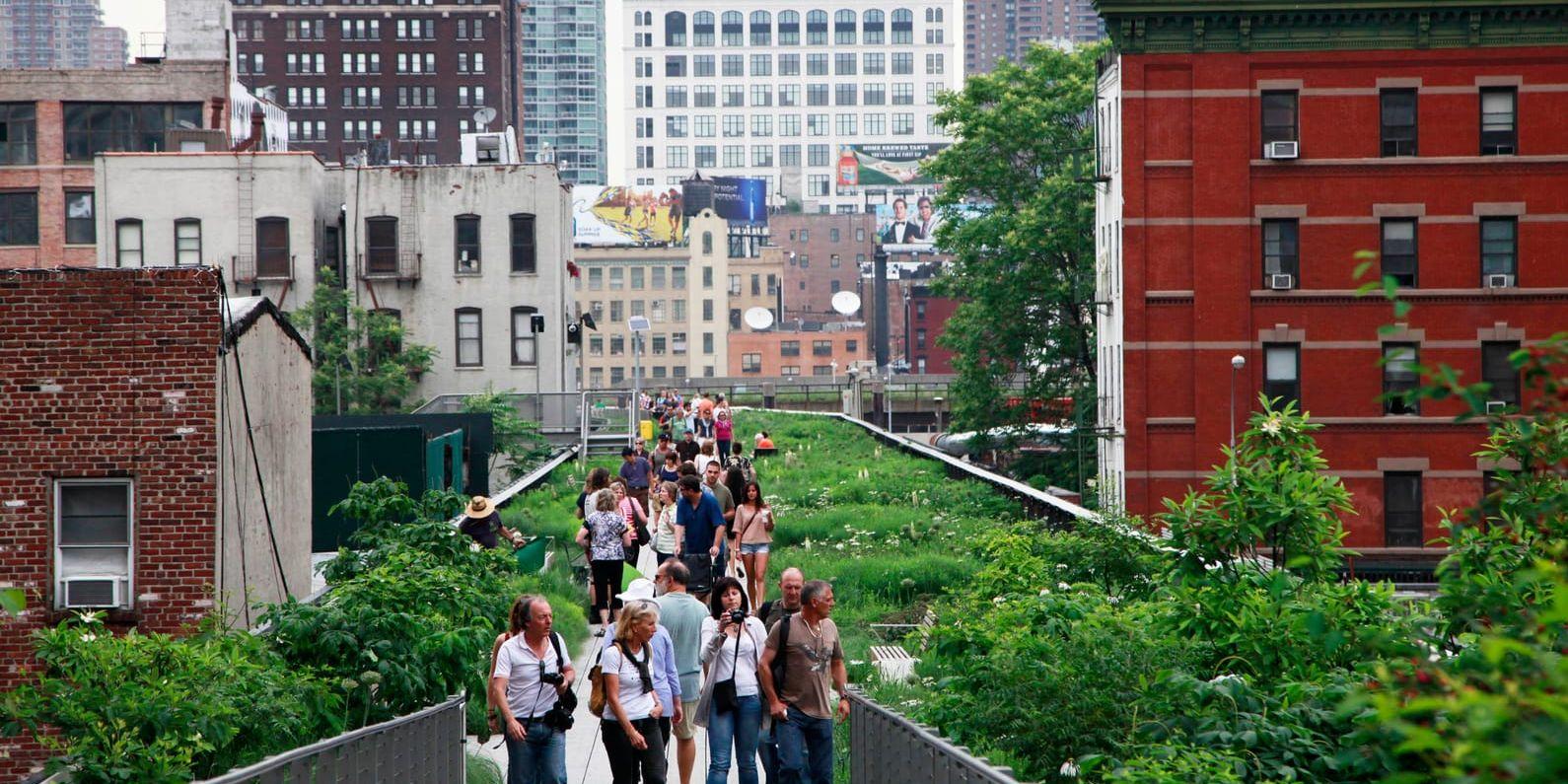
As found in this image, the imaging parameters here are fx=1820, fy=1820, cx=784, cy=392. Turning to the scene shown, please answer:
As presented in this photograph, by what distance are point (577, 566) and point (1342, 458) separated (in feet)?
82.1

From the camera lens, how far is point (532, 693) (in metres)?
11.6

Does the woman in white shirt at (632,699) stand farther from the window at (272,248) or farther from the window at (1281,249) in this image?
the window at (272,248)

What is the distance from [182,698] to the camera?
1031 centimetres

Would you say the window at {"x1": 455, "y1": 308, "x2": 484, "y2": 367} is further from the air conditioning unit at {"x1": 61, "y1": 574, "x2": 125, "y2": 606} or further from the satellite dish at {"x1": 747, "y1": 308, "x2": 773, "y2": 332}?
the satellite dish at {"x1": 747, "y1": 308, "x2": 773, "y2": 332}

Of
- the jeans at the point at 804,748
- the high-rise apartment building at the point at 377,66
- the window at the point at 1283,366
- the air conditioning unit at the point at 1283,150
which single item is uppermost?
the high-rise apartment building at the point at 377,66

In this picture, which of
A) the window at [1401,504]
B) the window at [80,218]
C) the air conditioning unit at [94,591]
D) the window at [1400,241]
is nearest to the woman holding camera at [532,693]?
the air conditioning unit at [94,591]

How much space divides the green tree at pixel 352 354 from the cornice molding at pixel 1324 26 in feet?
87.9

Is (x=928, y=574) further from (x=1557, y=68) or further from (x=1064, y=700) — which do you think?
(x=1557, y=68)

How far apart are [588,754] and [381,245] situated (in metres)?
48.0

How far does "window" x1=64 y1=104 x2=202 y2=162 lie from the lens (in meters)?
66.6

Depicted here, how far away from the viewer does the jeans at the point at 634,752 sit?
452 inches

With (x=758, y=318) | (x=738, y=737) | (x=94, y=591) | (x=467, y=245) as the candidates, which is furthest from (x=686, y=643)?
(x=758, y=318)

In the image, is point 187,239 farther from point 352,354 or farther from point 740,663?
point 740,663

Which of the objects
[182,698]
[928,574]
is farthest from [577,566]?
[182,698]
